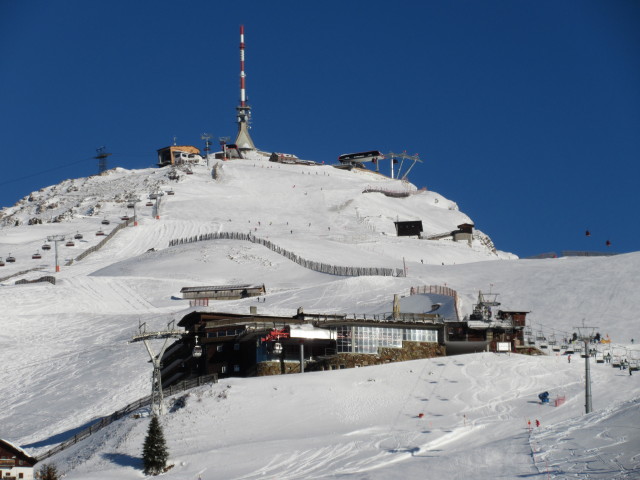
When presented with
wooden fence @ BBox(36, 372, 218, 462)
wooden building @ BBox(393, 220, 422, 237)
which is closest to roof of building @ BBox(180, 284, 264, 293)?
wooden fence @ BBox(36, 372, 218, 462)

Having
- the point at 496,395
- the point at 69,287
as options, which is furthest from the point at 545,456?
the point at 69,287

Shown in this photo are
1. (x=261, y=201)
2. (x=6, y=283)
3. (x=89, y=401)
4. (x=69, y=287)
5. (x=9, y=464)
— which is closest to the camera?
(x=9, y=464)

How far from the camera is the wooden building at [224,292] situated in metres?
89.2

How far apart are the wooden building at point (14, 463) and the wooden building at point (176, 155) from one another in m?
145

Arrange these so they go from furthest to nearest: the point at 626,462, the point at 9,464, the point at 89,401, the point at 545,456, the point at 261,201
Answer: the point at 261,201, the point at 89,401, the point at 9,464, the point at 545,456, the point at 626,462

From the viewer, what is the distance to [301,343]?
5309 cm

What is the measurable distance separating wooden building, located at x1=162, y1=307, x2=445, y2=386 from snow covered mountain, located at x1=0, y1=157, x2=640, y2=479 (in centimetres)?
325

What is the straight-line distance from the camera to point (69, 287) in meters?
94.1

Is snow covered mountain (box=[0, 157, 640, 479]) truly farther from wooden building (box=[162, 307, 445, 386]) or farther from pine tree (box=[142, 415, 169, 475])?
wooden building (box=[162, 307, 445, 386])

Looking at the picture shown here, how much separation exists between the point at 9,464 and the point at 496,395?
67.9 ft

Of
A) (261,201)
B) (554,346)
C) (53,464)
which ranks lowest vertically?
(53,464)

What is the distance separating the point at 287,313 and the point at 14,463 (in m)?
31.7

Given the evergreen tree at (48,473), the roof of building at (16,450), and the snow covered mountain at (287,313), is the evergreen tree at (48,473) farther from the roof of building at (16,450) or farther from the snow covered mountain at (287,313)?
the snow covered mountain at (287,313)

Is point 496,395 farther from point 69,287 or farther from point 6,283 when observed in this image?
point 6,283
